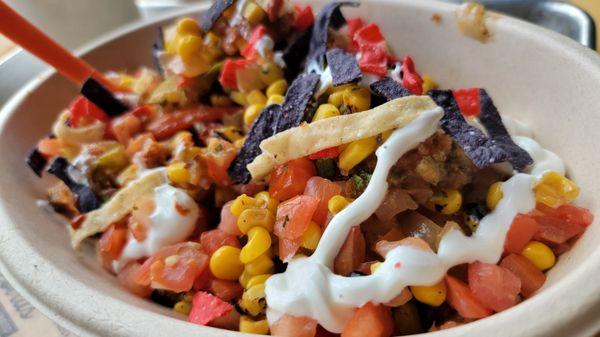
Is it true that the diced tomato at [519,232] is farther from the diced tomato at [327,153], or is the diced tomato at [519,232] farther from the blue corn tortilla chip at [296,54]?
the blue corn tortilla chip at [296,54]

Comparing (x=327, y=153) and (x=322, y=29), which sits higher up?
(x=322, y=29)

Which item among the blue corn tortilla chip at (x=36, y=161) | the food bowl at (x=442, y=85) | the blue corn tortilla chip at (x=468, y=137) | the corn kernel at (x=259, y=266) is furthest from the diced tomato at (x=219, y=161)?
the blue corn tortilla chip at (x=36, y=161)

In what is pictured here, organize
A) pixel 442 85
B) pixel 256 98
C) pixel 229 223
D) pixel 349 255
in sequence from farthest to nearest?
1. pixel 442 85
2. pixel 256 98
3. pixel 229 223
4. pixel 349 255

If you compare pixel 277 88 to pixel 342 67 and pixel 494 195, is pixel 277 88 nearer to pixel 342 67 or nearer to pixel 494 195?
pixel 342 67

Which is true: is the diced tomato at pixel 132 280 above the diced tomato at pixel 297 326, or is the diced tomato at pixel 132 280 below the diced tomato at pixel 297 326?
below

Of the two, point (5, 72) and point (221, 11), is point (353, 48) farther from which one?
point (5, 72)

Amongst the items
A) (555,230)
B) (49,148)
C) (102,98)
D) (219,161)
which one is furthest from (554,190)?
(49,148)

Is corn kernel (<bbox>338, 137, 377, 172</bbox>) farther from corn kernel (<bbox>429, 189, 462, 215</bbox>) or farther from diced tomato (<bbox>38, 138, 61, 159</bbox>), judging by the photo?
diced tomato (<bbox>38, 138, 61, 159</bbox>)

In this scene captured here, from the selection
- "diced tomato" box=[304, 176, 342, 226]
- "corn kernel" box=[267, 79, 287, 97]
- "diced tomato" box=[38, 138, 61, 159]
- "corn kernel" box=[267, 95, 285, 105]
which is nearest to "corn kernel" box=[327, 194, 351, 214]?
"diced tomato" box=[304, 176, 342, 226]
